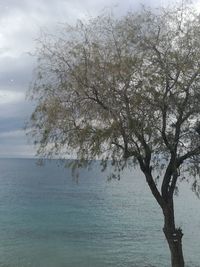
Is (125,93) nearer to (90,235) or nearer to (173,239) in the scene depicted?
(173,239)

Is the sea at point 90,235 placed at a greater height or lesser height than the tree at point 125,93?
lesser

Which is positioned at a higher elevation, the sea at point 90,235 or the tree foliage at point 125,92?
the tree foliage at point 125,92

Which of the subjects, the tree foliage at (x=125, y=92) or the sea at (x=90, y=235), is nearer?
the tree foliage at (x=125, y=92)

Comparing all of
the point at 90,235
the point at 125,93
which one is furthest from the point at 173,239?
the point at 90,235

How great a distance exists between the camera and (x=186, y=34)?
1802cm

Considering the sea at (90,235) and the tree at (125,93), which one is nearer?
the tree at (125,93)

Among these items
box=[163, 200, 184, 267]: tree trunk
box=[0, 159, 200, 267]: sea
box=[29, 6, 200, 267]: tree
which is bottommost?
box=[0, 159, 200, 267]: sea

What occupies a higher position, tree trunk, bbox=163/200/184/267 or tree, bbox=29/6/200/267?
tree, bbox=29/6/200/267

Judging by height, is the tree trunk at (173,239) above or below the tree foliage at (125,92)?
below

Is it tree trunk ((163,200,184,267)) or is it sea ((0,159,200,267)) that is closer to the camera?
tree trunk ((163,200,184,267))

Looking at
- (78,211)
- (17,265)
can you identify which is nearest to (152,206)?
(78,211)

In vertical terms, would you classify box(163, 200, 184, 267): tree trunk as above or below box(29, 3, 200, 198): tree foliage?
below

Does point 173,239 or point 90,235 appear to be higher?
point 173,239

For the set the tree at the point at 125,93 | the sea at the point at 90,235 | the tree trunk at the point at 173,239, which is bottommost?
the sea at the point at 90,235
